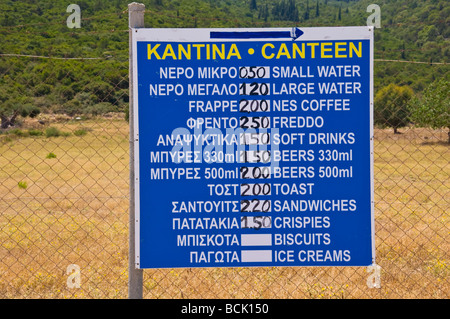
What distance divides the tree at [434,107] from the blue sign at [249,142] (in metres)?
34.9

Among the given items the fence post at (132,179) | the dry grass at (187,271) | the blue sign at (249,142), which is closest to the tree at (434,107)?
the dry grass at (187,271)

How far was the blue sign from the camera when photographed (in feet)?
11.2

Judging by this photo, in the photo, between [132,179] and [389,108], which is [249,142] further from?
[389,108]

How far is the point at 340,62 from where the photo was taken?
344cm

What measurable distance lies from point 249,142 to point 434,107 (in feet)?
125

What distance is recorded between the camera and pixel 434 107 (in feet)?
126

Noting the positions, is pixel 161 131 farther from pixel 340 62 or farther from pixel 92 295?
pixel 92 295

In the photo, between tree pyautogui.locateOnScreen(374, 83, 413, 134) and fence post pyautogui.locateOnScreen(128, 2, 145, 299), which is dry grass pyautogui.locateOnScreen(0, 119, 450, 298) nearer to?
tree pyautogui.locateOnScreen(374, 83, 413, 134)

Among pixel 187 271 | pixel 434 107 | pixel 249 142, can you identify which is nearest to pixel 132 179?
pixel 249 142

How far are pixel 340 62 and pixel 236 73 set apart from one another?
692 millimetres

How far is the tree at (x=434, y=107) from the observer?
36438 mm

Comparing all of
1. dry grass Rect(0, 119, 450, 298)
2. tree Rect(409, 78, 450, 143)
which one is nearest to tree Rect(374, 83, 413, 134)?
dry grass Rect(0, 119, 450, 298)

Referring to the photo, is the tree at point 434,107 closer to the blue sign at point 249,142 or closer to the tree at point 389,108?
the tree at point 389,108
